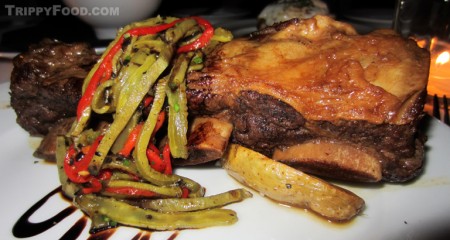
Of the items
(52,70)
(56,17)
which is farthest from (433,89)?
(56,17)

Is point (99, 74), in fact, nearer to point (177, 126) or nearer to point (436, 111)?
point (177, 126)

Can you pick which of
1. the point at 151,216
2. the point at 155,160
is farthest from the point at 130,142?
the point at 151,216

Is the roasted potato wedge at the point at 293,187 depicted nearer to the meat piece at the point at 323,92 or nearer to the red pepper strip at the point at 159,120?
the meat piece at the point at 323,92

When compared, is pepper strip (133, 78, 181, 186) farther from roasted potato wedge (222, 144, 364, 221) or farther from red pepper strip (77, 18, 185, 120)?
roasted potato wedge (222, 144, 364, 221)

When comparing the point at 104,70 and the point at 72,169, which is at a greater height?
the point at 104,70

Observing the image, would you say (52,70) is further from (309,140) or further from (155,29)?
(309,140)

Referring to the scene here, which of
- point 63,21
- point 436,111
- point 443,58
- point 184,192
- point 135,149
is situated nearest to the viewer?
point 135,149

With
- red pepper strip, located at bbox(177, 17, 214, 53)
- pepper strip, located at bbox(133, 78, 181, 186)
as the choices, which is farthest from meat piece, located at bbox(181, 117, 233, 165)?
red pepper strip, located at bbox(177, 17, 214, 53)

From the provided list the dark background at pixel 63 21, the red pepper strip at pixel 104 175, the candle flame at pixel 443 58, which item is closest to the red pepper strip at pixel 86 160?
the red pepper strip at pixel 104 175
